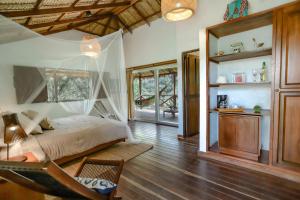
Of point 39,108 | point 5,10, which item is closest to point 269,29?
point 39,108

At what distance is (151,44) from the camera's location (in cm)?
584

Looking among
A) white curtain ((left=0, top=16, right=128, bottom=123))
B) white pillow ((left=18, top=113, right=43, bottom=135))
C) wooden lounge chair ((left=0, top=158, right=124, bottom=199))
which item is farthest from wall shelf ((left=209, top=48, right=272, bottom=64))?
white pillow ((left=18, top=113, right=43, bottom=135))

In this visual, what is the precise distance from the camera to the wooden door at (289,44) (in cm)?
213

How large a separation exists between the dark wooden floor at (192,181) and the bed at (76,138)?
778 mm

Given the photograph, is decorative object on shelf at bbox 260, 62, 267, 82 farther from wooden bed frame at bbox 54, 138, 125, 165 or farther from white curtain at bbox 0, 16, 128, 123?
wooden bed frame at bbox 54, 138, 125, 165

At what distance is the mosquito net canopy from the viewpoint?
6.98ft

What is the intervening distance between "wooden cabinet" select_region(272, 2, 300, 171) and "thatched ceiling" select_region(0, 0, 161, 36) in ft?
11.9

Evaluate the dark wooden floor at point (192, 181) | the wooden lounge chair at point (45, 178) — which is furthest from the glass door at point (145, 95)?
Answer: the wooden lounge chair at point (45, 178)

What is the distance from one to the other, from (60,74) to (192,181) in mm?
2680

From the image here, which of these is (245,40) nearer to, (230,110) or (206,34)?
(206,34)

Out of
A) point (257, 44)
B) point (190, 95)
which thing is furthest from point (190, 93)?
point (257, 44)

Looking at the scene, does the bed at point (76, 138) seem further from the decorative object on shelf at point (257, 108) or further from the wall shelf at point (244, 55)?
the decorative object on shelf at point (257, 108)

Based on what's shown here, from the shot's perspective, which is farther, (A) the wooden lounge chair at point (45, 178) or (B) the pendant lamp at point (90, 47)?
(B) the pendant lamp at point (90, 47)

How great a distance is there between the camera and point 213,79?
319cm
